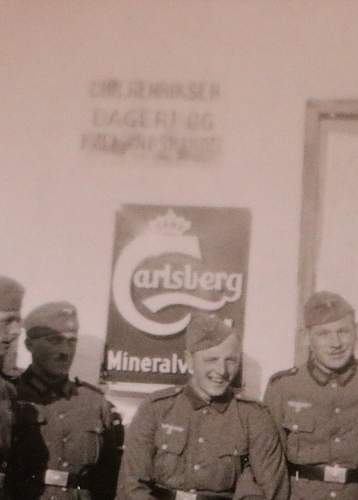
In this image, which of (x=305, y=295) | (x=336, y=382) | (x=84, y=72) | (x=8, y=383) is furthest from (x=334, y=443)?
(x=84, y=72)

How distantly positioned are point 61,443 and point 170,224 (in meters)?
1.02

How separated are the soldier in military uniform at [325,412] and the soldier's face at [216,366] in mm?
307

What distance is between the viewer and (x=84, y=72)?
136 inches

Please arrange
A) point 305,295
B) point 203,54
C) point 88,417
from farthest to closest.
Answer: point 203,54 < point 305,295 < point 88,417

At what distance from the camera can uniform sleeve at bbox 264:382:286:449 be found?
2720 mm

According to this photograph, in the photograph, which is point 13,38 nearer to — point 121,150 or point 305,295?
point 121,150

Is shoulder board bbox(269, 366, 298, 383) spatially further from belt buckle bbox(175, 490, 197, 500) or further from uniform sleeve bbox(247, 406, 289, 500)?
belt buckle bbox(175, 490, 197, 500)

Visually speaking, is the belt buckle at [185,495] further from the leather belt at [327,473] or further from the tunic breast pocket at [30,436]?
the tunic breast pocket at [30,436]

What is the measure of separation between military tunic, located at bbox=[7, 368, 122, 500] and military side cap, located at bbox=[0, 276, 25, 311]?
0.79 ft

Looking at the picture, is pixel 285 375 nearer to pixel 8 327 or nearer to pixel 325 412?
pixel 325 412

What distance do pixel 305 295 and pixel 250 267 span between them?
0.80 ft

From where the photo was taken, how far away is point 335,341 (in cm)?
266

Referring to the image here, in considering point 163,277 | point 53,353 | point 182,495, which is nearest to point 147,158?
point 163,277

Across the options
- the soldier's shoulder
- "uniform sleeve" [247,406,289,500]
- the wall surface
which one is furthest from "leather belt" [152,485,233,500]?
the wall surface
